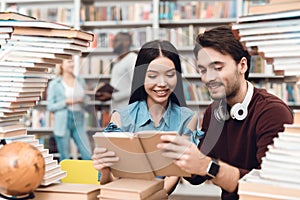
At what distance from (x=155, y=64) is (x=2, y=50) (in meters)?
0.50

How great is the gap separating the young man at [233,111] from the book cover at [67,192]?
14.2 inches

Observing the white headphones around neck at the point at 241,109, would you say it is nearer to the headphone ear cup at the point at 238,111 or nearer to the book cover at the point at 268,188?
the headphone ear cup at the point at 238,111

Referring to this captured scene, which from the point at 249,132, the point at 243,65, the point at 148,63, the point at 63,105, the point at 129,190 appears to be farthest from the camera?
the point at 63,105

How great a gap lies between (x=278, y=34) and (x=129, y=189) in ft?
1.89

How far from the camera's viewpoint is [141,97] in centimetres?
166

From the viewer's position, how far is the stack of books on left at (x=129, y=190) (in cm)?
115

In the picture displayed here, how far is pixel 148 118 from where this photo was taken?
5.36 feet

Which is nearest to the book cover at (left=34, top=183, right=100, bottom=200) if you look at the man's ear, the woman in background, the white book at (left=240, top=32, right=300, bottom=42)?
the white book at (left=240, top=32, right=300, bottom=42)

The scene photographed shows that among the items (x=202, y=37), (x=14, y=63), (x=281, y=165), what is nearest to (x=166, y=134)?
(x=281, y=165)

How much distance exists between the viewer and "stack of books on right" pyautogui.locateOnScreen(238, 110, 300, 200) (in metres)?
1.01

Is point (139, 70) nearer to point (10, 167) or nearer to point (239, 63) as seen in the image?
point (239, 63)

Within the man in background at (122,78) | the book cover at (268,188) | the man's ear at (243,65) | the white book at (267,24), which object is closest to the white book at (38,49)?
the man in background at (122,78)

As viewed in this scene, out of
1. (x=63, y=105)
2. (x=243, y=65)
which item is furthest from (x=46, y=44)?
(x=63, y=105)

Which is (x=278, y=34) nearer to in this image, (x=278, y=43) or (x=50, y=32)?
(x=278, y=43)
